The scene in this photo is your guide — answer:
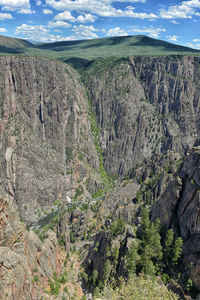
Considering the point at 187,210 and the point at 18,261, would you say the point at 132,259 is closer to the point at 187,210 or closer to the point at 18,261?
the point at 187,210

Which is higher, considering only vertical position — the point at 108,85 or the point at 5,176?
the point at 108,85

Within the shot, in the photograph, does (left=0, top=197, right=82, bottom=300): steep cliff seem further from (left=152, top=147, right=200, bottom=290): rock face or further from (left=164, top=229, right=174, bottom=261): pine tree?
(left=152, top=147, right=200, bottom=290): rock face

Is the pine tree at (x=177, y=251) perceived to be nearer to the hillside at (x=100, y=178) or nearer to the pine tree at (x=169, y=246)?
the hillside at (x=100, y=178)

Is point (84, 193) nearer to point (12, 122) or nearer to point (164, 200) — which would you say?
point (12, 122)

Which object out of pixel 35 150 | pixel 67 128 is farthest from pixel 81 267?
pixel 67 128

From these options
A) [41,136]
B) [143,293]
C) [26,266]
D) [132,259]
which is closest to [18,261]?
[26,266]

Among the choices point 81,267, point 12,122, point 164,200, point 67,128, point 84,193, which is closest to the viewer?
point 164,200
